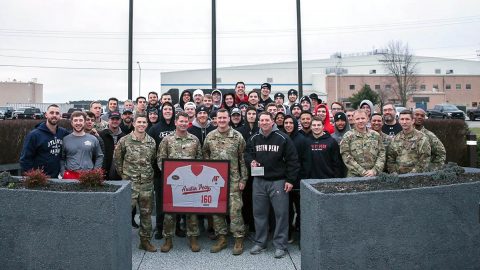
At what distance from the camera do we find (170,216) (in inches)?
256

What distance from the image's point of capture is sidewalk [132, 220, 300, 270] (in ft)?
18.7

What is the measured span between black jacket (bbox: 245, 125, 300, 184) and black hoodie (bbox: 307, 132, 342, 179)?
1.64 ft

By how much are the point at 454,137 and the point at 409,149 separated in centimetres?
620

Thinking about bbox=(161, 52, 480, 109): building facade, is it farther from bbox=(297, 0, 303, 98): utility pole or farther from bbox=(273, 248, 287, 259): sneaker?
bbox=(273, 248, 287, 259): sneaker

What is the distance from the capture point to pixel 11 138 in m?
11.0

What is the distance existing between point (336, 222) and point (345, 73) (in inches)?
2827

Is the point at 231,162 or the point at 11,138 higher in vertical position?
the point at 11,138

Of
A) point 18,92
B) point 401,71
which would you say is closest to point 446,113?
point 401,71

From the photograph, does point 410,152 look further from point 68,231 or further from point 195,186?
point 68,231

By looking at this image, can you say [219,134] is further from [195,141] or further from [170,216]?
[170,216]

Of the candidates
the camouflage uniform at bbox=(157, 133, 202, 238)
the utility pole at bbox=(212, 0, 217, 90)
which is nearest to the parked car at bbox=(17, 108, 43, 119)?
the utility pole at bbox=(212, 0, 217, 90)

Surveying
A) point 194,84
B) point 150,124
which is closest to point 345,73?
point 194,84

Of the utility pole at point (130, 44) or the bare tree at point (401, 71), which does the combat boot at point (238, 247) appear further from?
the bare tree at point (401, 71)

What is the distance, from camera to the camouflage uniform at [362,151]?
20.5 feet
